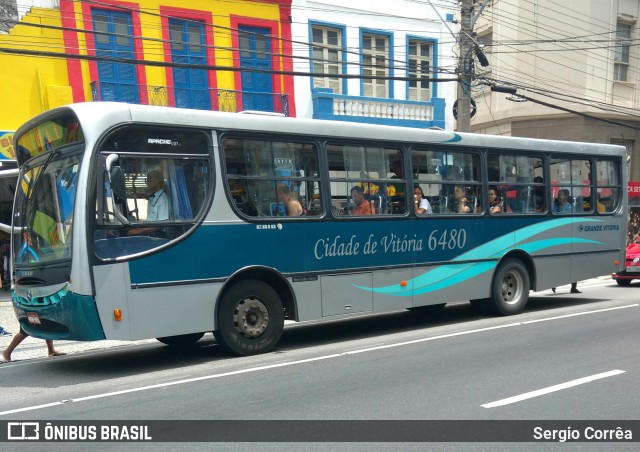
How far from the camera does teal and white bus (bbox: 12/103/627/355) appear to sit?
7.39 metres

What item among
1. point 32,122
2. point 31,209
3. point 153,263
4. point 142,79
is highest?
point 142,79

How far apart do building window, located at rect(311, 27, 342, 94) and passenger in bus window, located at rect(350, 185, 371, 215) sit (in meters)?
11.1

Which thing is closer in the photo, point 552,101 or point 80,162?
point 80,162

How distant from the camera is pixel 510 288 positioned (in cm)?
1195

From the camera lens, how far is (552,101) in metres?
25.6

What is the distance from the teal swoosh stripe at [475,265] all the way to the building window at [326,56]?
388 inches

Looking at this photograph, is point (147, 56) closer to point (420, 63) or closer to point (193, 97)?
point (193, 97)

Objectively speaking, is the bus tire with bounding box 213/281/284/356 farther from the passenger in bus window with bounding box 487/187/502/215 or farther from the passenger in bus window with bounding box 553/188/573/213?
the passenger in bus window with bounding box 553/188/573/213

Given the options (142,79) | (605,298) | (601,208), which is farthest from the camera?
(142,79)

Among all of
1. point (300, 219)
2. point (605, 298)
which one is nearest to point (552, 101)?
point (605, 298)

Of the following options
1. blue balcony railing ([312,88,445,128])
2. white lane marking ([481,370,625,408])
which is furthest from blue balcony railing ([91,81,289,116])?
white lane marking ([481,370,625,408])

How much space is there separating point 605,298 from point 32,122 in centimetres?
1193

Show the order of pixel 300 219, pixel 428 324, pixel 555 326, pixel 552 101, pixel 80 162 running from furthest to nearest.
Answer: pixel 552 101 → pixel 428 324 → pixel 555 326 → pixel 300 219 → pixel 80 162

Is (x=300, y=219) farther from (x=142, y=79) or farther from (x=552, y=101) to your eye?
(x=552, y=101)
